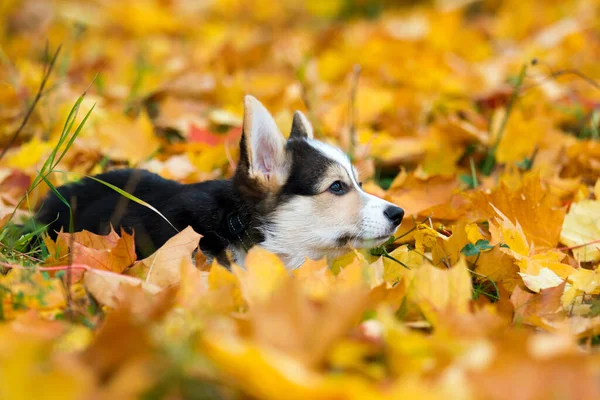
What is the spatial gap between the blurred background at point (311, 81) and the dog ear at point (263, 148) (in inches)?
19.4

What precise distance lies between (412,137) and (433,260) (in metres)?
1.63

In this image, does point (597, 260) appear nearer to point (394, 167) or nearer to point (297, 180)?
point (297, 180)

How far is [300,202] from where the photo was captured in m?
2.72

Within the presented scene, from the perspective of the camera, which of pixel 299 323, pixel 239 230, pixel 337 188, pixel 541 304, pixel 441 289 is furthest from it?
pixel 337 188

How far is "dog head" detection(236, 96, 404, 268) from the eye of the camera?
8.66 ft

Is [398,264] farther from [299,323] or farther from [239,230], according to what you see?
[299,323]

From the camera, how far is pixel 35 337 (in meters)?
1.49

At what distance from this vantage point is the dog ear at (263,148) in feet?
8.45

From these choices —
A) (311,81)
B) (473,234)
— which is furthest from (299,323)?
(311,81)

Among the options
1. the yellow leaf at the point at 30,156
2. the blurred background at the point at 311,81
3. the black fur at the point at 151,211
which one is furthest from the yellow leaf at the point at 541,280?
the yellow leaf at the point at 30,156

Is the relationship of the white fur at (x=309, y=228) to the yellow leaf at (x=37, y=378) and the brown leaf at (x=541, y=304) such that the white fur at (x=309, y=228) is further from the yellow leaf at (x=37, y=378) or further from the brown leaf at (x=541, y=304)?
the yellow leaf at (x=37, y=378)

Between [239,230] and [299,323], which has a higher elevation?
[299,323]

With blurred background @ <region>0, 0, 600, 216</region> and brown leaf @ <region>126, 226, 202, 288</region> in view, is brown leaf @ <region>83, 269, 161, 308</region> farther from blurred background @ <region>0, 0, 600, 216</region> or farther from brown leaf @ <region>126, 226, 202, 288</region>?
blurred background @ <region>0, 0, 600, 216</region>

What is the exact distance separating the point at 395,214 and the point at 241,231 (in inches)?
22.4
